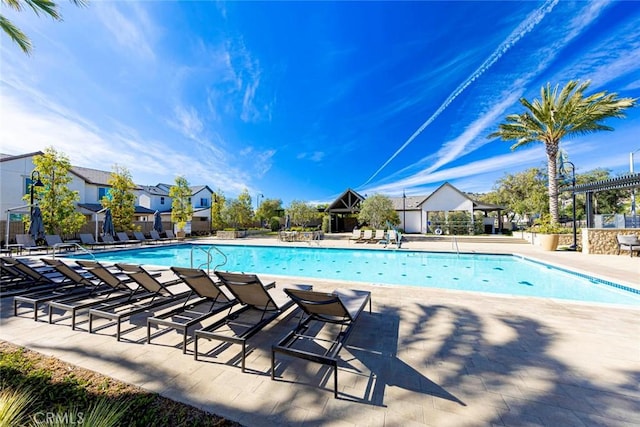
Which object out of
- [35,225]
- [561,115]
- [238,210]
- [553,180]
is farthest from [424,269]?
[238,210]

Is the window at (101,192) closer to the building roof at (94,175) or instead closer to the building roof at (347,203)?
the building roof at (94,175)

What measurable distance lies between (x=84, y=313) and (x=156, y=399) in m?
3.33

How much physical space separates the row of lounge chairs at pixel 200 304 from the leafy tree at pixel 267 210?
28894 millimetres

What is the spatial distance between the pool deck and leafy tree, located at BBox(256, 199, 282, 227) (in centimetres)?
3048

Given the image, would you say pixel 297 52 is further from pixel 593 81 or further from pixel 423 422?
pixel 593 81

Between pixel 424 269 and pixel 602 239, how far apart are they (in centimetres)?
855

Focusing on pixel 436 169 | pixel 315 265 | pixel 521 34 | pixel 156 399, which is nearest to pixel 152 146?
pixel 315 265

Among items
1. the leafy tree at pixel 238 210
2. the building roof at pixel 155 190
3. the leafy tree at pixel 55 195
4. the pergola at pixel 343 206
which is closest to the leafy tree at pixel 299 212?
the pergola at pixel 343 206

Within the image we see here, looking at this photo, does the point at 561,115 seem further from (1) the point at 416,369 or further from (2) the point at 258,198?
(2) the point at 258,198

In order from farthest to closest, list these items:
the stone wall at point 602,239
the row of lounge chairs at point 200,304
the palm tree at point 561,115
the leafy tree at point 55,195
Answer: the leafy tree at point 55,195, the palm tree at point 561,115, the stone wall at point 602,239, the row of lounge chairs at point 200,304

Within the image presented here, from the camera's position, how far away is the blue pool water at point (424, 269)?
22.3ft

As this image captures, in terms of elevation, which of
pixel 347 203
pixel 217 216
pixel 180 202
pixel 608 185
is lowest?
pixel 217 216

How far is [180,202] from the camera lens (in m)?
23.9

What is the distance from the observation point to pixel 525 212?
29.8 meters
